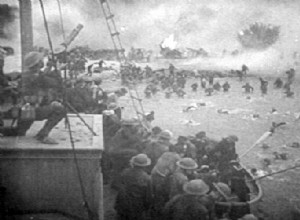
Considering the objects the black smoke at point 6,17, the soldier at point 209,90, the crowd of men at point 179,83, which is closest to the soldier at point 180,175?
the crowd of men at point 179,83

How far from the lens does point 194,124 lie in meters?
14.4

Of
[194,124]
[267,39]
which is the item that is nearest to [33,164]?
[194,124]

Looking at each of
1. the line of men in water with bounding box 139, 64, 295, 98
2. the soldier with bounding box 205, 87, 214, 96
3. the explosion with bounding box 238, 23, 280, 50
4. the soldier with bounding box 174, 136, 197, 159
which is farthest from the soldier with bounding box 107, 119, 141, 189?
the explosion with bounding box 238, 23, 280, 50

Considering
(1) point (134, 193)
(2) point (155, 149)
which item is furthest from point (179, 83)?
(1) point (134, 193)

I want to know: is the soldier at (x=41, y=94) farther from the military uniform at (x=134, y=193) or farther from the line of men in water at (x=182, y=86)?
the line of men in water at (x=182, y=86)

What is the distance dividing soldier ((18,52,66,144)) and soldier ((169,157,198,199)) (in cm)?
198

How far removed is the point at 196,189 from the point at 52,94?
8.36 ft

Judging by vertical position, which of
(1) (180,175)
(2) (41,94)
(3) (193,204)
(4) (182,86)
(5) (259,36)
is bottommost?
(3) (193,204)

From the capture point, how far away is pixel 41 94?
584 centimetres

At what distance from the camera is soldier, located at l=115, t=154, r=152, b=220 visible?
18.8 feet

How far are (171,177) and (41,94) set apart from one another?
229 centimetres

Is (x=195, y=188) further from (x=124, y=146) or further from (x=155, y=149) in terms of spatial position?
(x=124, y=146)

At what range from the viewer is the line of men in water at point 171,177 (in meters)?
5.10

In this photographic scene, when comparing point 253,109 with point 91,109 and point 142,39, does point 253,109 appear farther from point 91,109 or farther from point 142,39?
point 142,39
